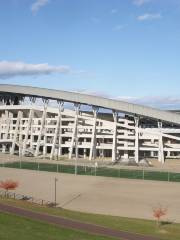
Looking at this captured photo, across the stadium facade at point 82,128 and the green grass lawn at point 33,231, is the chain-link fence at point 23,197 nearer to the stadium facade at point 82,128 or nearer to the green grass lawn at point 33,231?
the green grass lawn at point 33,231

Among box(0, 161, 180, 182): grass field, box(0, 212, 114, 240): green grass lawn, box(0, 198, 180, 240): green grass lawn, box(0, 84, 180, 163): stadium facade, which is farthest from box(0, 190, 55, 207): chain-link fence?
box(0, 84, 180, 163): stadium facade

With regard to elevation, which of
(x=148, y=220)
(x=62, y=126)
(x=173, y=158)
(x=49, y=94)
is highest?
(x=49, y=94)

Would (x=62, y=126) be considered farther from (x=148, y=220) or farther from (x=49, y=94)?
(x=148, y=220)

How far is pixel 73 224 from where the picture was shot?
34156 mm

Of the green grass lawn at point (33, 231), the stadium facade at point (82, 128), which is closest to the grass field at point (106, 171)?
the stadium facade at point (82, 128)

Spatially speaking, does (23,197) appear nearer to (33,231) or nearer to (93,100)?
(33,231)

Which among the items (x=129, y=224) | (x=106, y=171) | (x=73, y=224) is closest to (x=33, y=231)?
(x=73, y=224)

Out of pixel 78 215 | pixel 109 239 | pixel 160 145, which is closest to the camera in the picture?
pixel 109 239

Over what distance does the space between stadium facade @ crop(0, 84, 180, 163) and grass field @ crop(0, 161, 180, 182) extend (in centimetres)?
1240

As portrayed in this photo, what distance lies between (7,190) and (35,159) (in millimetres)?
40093

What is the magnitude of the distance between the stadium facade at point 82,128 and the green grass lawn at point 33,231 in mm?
57415

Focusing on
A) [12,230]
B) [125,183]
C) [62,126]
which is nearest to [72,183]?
[125,183]

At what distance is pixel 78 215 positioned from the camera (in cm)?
3969

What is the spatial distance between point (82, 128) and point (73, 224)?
64.1 meters
